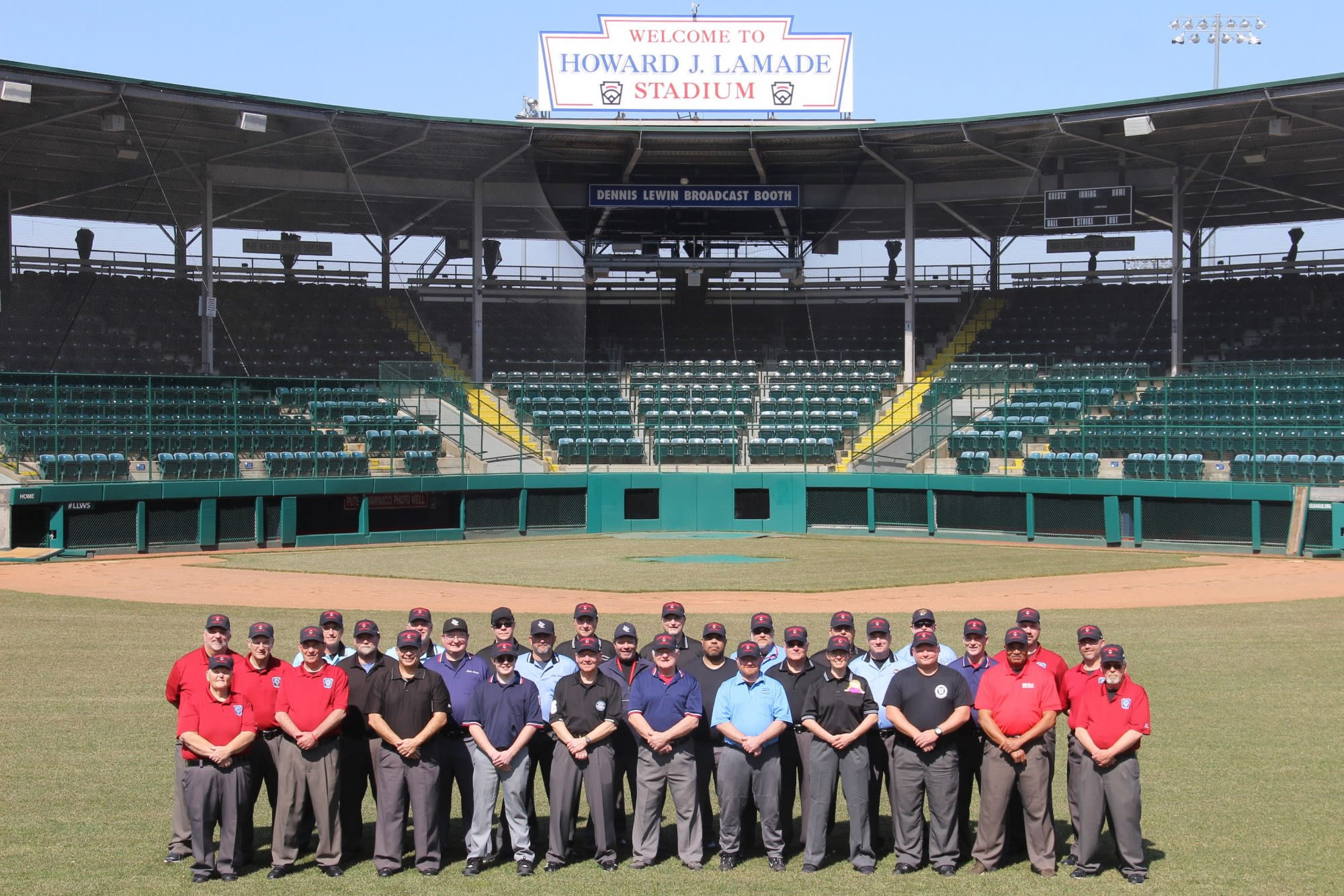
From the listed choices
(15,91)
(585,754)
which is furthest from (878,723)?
(15,91)

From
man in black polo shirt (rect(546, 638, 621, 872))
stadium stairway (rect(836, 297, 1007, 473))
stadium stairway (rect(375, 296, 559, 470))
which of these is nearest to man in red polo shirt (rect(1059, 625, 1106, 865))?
man in black polo shirt (rect(546, 638, 621, 872))

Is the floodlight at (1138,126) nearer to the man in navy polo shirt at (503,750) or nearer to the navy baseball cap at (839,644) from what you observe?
the navy baseball cap at (839,644)

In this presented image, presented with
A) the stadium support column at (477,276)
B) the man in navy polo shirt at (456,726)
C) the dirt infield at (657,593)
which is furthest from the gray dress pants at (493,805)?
the stadium support column at (477,276)

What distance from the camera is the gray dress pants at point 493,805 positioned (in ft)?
30.1

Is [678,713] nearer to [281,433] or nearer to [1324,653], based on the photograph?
[1324,653]

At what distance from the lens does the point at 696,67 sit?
4472cm

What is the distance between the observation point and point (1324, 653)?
16.8 meters

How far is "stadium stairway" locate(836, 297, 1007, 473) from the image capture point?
132ft

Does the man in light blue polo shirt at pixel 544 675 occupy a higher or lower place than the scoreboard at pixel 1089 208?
lower

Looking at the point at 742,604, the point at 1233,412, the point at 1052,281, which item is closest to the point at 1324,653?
the point at 742,604

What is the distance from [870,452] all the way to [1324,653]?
22582mm

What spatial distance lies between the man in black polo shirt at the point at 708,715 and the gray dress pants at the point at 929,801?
1280 mm

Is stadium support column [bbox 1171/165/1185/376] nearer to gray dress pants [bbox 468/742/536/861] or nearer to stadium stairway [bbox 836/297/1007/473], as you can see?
stadium stairway [bbox 836/297/1007/473]

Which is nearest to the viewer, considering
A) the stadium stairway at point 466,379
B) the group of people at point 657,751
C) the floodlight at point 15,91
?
the group of people at point 657,751
